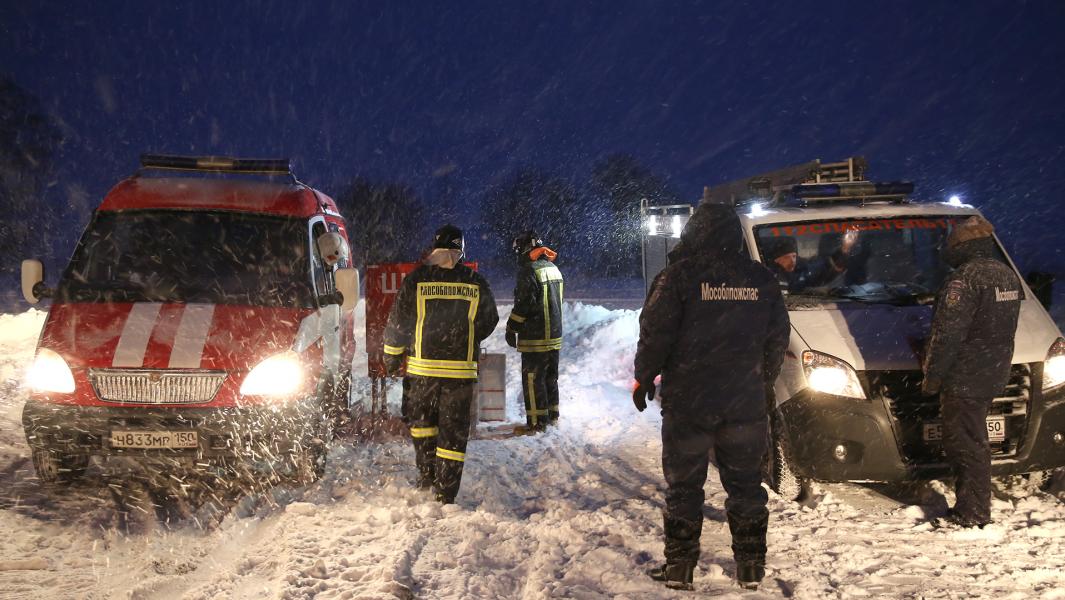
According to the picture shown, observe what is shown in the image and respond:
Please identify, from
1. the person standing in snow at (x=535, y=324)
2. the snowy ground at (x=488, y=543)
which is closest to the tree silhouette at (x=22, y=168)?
the snowy ground at (x=488, y=543)

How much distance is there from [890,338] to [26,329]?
13031 millimetres

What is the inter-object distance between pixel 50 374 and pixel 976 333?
19.6 feet

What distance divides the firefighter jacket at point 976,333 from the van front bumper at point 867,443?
1.48 feet

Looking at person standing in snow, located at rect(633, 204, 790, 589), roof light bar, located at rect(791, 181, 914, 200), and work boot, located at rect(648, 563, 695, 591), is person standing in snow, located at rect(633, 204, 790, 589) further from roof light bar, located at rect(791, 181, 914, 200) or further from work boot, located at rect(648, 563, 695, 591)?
roof light bar, located at rect(791, 181, 914, 200)

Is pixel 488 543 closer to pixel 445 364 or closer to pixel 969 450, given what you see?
pixel 445 364

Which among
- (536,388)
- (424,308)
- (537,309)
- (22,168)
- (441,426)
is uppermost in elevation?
(22,168)

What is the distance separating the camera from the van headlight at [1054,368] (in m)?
4.85

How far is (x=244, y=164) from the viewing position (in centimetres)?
692

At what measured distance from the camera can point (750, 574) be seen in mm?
3945

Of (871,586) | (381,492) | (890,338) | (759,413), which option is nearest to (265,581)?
(381,492)

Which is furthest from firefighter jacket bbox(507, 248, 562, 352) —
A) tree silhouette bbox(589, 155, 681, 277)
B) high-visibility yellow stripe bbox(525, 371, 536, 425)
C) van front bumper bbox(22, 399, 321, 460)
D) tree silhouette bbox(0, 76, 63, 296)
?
tree silhouette bbox(589, 155, 681, 277)

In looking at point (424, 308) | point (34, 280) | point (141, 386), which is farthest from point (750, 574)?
point (34, 280)

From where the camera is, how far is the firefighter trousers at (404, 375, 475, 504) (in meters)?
5.31

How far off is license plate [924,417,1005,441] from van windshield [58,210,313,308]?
446cm
